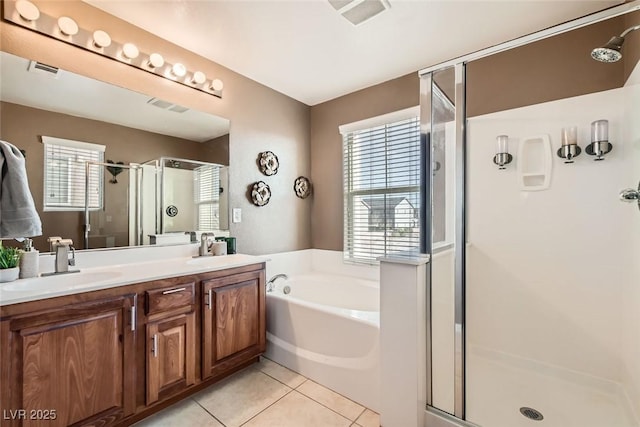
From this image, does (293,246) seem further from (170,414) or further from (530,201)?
(530,201)

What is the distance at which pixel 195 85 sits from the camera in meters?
2.25

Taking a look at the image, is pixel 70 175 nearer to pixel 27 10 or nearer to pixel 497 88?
pixel 27 10

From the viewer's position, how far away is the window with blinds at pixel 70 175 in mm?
1601

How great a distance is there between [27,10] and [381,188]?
2.74 m

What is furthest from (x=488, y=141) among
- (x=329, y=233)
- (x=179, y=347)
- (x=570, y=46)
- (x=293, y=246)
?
(x=179, y=347)

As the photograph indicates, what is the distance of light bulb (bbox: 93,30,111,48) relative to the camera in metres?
1.72

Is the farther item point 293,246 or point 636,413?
point 293,246

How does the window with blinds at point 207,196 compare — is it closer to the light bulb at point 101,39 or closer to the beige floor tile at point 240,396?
the light bulb at point 101,39

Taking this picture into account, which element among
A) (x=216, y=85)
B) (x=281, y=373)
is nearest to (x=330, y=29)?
(x=216, y=85)

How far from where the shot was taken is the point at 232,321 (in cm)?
190

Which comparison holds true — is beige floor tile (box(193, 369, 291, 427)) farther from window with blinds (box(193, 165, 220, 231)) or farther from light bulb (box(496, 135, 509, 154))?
light bulb (box(496, 135, 509, 154))

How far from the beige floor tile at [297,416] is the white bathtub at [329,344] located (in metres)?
0.19

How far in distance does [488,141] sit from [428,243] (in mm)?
1302

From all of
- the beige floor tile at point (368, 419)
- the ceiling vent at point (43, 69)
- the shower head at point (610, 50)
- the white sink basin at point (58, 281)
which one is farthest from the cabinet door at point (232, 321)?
the shower head at point (610, 50)
